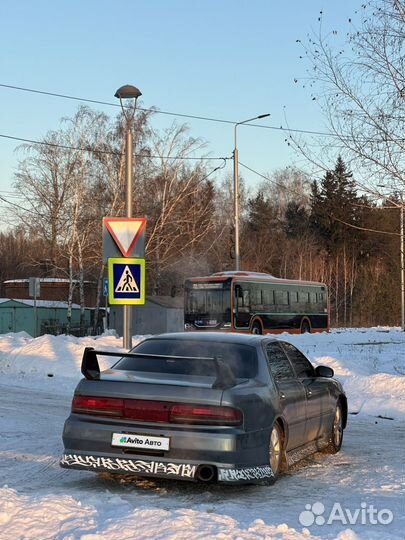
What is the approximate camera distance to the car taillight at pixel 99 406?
6504mm

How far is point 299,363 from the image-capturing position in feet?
27.2

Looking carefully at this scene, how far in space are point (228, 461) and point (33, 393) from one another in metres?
8.92

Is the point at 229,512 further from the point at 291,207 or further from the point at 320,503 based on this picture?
the point at 291,207

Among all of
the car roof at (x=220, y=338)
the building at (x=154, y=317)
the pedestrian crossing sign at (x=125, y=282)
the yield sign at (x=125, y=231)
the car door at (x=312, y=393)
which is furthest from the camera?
the building at (x=154, y=317)

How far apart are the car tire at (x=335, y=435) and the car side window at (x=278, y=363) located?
1.19 m

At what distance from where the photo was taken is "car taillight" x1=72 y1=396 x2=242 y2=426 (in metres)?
6.30

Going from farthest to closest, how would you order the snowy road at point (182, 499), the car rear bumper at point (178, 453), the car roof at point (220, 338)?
1. the car roof at point (220, 338)
2. the car rear bumper at point (178, 453)
3. the snowy road at point (182, 499)

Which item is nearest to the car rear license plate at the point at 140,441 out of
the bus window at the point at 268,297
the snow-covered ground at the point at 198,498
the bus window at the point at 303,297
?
the snow-covered ground at the point at 198,498

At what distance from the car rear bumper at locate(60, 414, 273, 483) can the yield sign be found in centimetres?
794

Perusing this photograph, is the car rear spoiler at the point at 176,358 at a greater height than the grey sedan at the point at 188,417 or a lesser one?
greater

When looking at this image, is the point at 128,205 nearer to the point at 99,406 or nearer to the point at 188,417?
the point at 99,406

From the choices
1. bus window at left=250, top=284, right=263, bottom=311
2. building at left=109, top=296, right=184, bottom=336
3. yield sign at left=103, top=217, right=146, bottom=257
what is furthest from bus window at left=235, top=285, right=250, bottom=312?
yield sign at left=103, top=217, right=146, bottom=257

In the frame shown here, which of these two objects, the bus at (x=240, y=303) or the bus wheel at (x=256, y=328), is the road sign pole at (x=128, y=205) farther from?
the bus wheel at (x=256, y=328)

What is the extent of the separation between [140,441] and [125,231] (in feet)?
27.8
